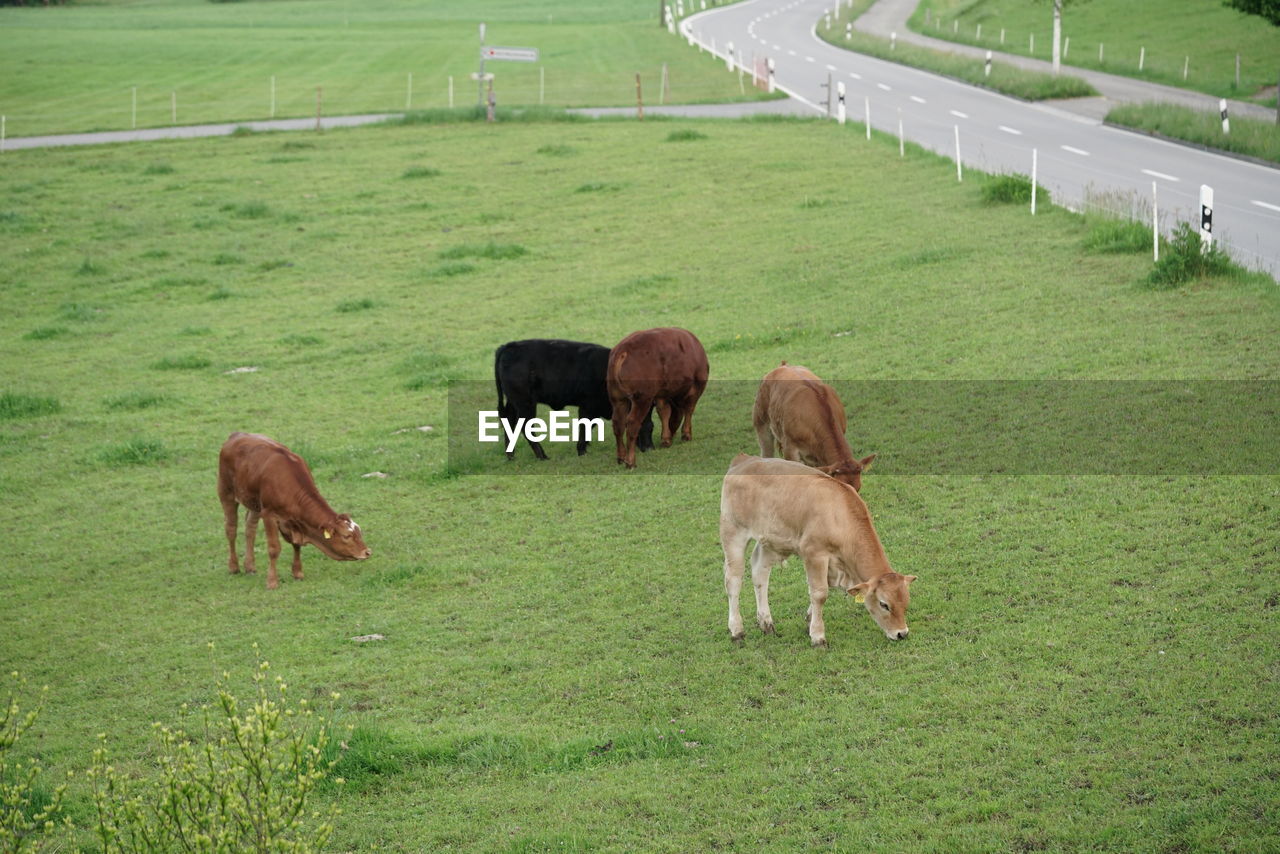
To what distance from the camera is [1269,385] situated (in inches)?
614

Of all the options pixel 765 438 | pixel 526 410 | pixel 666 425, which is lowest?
pixel 666 425

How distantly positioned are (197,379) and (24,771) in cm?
1313

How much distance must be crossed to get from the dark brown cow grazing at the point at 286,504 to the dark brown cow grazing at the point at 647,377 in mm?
3961

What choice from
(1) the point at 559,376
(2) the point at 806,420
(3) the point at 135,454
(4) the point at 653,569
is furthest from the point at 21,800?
(3) the point at 135,454

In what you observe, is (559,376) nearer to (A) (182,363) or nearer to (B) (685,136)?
(A) (182,363)

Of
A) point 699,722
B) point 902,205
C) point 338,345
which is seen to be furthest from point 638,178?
point 699,722

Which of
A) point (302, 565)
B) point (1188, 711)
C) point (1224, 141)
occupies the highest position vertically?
point (1224, 141)

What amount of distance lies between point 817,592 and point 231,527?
6.83 m

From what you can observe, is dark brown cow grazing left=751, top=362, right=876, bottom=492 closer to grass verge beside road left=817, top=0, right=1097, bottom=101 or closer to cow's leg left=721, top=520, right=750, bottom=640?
cow's leg left=721, top=520, right=750, bottom=640

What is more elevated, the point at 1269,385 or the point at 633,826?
the point at 1269,385

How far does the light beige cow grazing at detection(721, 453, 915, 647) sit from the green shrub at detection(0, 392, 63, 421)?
13.7m

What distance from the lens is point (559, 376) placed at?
17078 millimetres

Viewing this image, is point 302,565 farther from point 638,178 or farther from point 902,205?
point 638,178

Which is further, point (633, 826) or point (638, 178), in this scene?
point (638, 178)
